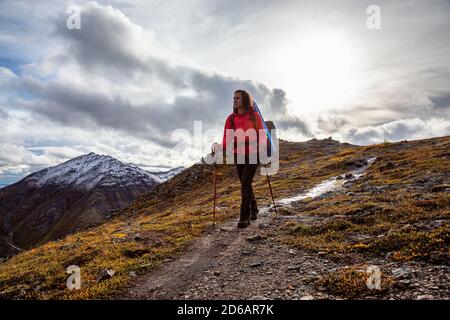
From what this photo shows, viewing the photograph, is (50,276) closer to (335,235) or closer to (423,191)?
(335,235)

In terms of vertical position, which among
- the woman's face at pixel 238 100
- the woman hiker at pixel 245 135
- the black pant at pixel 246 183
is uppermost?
the woman's face at pixel 238 100

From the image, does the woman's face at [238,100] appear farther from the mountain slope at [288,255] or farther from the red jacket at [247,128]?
the mountain slope at [288,255]

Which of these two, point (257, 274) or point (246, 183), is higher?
point (246, 183)

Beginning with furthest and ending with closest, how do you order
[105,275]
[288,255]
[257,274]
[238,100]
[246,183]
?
1. [246,183]
2. [238,100]
3. [288,255]
4. [105,275]
5. [257,274]

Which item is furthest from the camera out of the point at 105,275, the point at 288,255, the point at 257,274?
the point at 288,255

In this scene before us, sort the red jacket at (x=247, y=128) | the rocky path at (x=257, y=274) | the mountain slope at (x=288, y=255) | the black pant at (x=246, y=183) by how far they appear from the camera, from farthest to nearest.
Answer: the black pant at (x=246, y=183)
the red jacket at (x=247, y=128)
the mountain slope at (x=288, y=255)
the rocky path at (x=257, y=274)

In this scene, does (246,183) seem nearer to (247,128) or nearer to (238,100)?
(247,128)

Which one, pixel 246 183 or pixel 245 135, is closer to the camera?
pixel 245 135

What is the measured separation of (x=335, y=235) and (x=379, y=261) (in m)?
2.49

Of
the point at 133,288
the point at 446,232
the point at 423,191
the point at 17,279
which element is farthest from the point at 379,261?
the point at 17,279

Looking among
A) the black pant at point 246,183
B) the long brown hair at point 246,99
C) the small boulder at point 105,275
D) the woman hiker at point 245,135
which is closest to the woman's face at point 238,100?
the woman hiker at point 245,135

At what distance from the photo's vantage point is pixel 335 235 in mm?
9938

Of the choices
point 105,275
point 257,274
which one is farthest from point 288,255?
point 105,275
